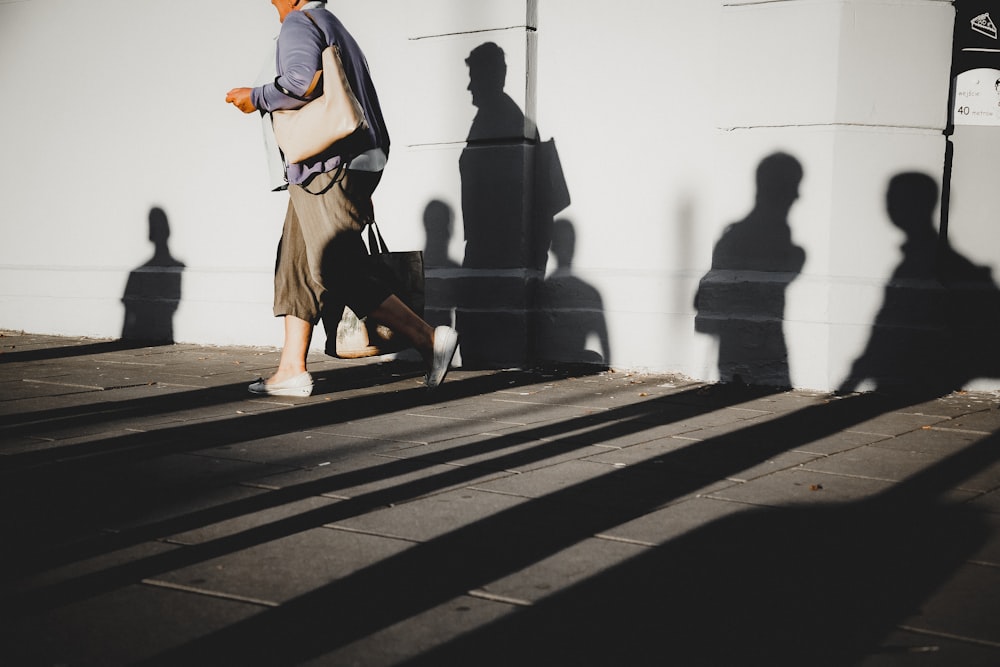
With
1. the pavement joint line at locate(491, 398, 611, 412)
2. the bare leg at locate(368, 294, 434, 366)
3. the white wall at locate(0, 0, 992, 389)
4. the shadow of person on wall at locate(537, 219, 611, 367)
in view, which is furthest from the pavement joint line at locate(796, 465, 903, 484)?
the shadow of person on wall at locate(537, 219, 611, 367)

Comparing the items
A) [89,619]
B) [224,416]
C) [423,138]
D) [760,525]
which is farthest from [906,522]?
[423,138]

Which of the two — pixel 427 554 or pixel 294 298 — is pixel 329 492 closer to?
pixel 427 554

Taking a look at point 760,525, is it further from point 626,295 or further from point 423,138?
point 423,138

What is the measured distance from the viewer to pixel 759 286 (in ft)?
19.5

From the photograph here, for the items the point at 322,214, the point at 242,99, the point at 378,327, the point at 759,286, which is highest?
the point at 242,99

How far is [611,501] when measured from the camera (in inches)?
129

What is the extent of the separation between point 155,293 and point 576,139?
380 centimetres

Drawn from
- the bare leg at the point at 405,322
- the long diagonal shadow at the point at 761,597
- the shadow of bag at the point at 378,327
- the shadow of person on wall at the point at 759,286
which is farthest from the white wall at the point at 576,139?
the long diagonal shadow at the point at 761,597

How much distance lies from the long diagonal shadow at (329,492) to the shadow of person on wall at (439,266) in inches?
78.6

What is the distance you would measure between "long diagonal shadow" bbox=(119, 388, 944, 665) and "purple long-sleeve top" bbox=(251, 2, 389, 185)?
6.29ft

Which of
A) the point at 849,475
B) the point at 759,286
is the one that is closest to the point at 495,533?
the point at 849,475

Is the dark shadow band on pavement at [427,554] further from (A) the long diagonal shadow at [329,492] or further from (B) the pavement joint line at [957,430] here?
(B) the pavement joint line at [957,430]

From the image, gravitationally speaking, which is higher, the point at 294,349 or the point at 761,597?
the point at 294,349

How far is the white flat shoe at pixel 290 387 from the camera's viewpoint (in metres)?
5.37
